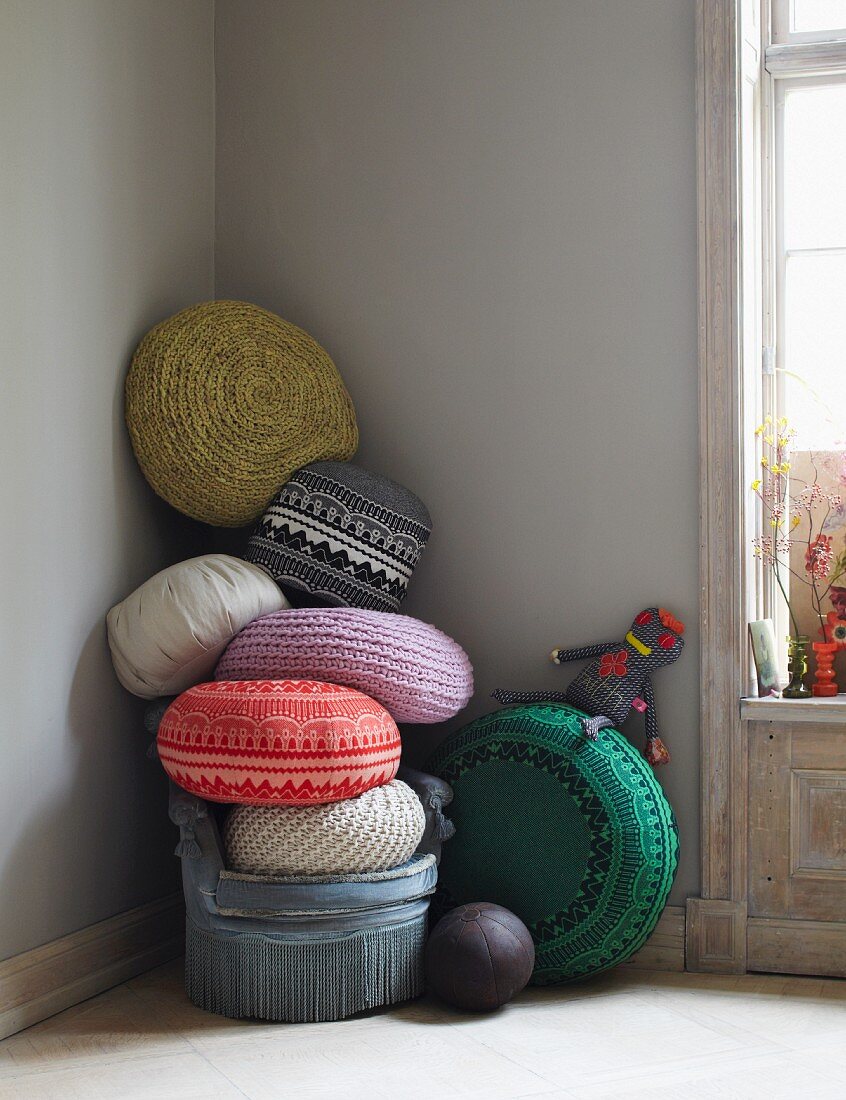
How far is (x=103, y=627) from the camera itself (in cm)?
260

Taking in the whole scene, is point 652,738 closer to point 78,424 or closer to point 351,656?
Result: point 351,656

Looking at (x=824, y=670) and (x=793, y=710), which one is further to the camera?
(x=824, y=670)

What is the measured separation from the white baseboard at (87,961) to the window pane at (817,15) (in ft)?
8.69

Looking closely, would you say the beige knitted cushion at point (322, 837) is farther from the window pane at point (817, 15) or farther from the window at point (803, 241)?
the window pane at point (817, 15)

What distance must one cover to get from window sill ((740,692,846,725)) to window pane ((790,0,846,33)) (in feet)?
5.41

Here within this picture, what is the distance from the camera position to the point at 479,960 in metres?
2.30

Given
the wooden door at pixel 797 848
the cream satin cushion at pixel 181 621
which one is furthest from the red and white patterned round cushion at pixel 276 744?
the wooden door at pixel 797 848

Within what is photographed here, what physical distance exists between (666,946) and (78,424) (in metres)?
1.76

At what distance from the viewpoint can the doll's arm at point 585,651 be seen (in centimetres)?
272

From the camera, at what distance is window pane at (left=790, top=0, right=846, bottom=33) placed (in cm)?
290

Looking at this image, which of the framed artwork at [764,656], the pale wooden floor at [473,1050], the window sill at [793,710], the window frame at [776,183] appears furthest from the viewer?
the window frame at [776,183]

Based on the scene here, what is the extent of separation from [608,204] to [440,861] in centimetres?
158

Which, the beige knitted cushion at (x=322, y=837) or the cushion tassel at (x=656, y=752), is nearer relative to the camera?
the beige knitted cushion at (x=322, y=837)

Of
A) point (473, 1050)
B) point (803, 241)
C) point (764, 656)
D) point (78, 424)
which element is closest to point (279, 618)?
point (78, 424)
